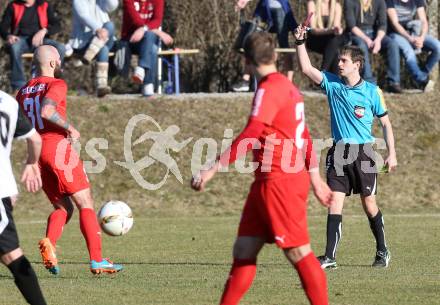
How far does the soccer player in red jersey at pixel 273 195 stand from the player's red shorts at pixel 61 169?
3.40 m

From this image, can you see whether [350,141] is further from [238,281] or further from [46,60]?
[238,281]

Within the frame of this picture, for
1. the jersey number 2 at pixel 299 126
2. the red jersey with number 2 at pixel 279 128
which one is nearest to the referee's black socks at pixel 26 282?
the red jersey with number 2 at pixel 279 128

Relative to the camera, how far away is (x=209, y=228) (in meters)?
16.1

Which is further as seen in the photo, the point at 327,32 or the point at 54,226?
the point at 327,32

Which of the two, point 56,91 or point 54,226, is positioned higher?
point 56,91

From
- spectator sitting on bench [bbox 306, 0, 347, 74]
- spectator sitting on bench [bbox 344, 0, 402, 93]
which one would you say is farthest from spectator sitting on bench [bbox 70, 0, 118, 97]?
spectator sitting on bench [bbox 344, 0, 402, 93]

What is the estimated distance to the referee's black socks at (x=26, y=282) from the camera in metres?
7.57

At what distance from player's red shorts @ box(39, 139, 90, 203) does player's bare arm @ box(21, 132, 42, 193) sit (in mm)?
2575

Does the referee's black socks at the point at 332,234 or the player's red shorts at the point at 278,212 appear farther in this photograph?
the referee's black socks at the point at 332,234

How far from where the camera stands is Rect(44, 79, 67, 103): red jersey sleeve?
34.1ft

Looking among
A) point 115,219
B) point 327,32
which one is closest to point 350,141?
point 115,219

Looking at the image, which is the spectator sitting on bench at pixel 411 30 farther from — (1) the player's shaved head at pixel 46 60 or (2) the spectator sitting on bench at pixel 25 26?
(1) the player's shaved head at pixel 46 60

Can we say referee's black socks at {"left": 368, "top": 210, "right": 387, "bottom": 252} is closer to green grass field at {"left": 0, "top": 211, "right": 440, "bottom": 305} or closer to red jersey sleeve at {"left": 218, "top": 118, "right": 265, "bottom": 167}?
green grass field at {"left": 0, "top": 211, "right": 440, "bottom": 305}

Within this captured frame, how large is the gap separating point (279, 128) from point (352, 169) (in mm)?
3929
